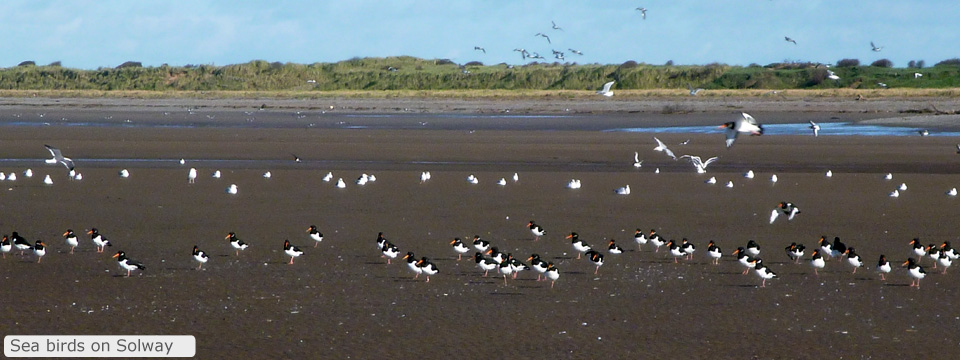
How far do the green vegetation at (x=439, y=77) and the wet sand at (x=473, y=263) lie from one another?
45295 millimetres

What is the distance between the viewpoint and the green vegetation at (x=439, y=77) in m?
71.5

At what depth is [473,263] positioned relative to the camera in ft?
40.2

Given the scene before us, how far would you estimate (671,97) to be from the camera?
61.4 metres

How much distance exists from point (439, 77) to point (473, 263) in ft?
Answer: 240

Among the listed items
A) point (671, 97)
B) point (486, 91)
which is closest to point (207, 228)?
point (671, 97)

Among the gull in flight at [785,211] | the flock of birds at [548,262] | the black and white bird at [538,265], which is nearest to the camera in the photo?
the black and white bird at [538,265]

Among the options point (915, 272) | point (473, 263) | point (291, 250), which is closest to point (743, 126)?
point (915, 272)

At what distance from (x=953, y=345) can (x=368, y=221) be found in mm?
8700

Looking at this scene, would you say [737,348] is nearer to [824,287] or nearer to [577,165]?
[824,287]

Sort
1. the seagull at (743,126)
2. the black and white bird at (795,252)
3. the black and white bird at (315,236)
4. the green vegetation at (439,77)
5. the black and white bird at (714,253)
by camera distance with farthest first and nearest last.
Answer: the green vegetation at (439,77), the seagull at (743,126), the black and white bird at (315,236), the black and white bird at (795,252), the black and white bird at (714,253)

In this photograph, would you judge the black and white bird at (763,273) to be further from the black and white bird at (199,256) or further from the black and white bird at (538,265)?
the black and white bird at (199,256)

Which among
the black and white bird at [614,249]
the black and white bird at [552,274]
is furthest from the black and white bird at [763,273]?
the black and white bird at [552,274]

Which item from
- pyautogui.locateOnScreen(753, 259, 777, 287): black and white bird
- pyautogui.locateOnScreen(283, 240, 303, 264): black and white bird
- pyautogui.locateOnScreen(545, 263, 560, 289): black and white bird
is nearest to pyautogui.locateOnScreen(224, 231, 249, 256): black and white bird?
pyautogui.locateOnScreen(283, 240, 303, 264): black and white bird

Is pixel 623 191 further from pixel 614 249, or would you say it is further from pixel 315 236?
pixel 315 236
